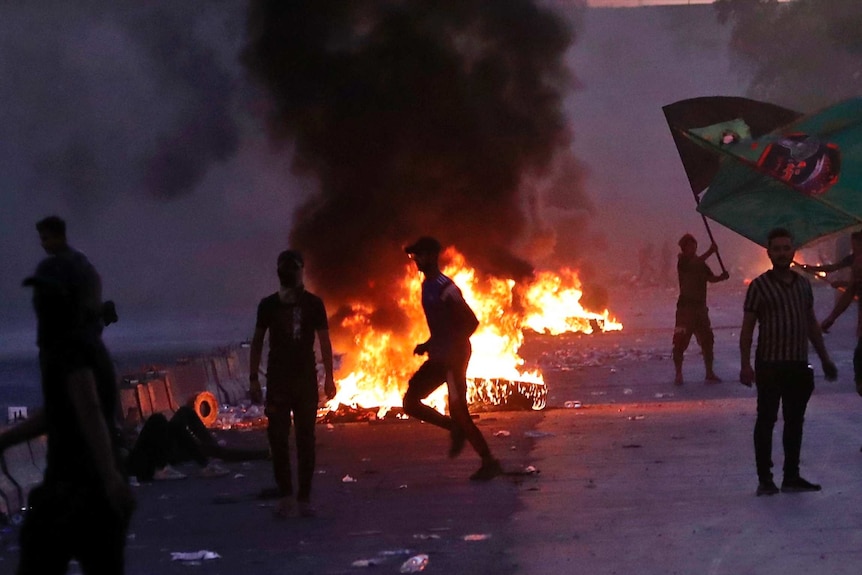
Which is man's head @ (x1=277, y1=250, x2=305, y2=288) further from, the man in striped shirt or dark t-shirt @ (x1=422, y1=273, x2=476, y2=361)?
the man in striped shirt

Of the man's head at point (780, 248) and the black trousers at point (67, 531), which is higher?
the man's head at point (780, 248)

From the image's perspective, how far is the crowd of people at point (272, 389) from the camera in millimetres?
4664

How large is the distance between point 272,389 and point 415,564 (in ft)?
7.29

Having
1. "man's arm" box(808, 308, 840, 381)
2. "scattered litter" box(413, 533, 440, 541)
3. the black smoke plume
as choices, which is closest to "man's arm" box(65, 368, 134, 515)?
"scattered litter" box(413, 533, 440, 541)

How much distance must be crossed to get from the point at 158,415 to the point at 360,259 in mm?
7794

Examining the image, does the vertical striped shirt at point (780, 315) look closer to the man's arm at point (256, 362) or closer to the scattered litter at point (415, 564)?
the scattered litter at point (415, 564)

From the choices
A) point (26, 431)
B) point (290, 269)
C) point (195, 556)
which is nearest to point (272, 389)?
point (290, 269)

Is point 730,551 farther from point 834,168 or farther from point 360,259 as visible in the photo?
point 360,259

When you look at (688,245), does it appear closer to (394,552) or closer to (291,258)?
(291,258)

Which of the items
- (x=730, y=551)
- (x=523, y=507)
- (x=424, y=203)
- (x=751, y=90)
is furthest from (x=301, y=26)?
(x=751, y=90)

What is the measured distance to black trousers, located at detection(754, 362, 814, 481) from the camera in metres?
8.80

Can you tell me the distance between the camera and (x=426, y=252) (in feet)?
33.3

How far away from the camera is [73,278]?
4926 millimetres

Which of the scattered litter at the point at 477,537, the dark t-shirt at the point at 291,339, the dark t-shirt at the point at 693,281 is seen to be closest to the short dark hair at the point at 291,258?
the dark t-shirt at the point at 291,339
